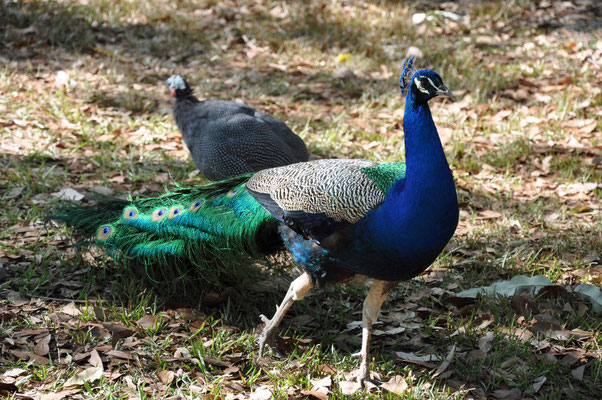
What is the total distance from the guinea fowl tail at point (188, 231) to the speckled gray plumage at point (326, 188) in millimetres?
176

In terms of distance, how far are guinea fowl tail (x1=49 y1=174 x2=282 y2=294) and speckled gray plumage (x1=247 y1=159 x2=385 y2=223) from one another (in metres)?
0.18

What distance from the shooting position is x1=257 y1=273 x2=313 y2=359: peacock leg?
126 inches

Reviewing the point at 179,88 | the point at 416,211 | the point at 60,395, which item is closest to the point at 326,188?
the point at 416,211

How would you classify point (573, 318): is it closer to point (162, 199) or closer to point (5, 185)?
point (162, 199)

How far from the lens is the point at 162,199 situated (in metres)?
3.79

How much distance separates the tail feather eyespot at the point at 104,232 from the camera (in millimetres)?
3652

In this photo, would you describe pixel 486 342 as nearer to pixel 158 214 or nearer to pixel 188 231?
pixel 188 231

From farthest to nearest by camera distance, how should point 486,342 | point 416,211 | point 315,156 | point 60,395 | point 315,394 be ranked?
point 315,156, point 486,342, point 315,394, point 60,395, point 416,211

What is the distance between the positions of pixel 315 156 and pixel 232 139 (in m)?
1.24

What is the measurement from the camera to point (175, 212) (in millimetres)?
3619

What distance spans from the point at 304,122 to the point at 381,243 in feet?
11.3

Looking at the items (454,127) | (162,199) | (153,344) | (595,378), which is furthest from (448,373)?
(454,127)

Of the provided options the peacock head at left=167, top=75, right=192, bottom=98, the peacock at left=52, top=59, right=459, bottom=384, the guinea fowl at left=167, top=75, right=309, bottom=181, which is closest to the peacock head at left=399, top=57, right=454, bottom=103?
the peacock at left=52, top=59, right=459, bottom=384

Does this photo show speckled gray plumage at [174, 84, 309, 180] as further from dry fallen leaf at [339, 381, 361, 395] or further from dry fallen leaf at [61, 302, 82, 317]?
dry fallen leaf at [339, 381, 361, 395]
